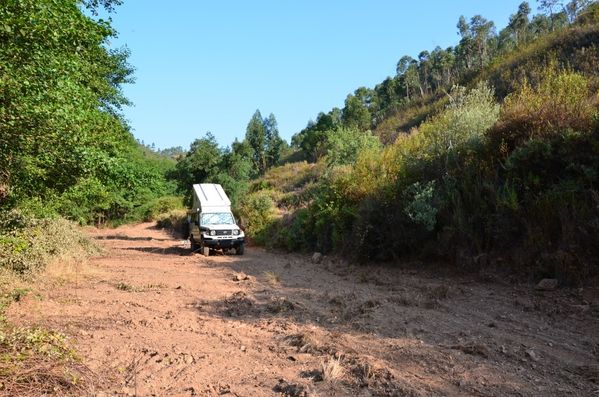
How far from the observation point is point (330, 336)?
6.10 metres

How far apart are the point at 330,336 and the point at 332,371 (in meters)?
1.46

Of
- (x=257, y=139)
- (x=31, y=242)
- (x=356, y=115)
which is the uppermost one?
(x=356, y=115)

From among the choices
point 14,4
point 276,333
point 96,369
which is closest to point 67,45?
point 14,4

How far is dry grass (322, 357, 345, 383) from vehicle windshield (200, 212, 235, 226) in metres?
14.8

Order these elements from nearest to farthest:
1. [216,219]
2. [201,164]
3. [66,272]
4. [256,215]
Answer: [66,272] → [216,219] → [256,215] → [201,164]

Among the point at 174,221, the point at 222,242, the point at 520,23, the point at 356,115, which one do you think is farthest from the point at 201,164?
the point at 520,23

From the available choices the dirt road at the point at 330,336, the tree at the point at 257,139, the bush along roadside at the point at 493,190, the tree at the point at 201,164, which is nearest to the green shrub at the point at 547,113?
the bush along roadside at the point at 493,190

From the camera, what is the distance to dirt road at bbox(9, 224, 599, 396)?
4.59 meters

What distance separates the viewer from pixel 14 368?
431cm

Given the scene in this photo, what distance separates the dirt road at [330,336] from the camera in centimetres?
459

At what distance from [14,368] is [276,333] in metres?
3.32

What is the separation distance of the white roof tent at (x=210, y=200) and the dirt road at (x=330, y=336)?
9244 mm

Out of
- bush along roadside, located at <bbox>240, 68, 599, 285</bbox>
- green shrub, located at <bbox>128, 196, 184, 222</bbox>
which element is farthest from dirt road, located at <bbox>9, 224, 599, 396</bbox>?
green shrub, located at <bbox>128, 196, 184, 222</bbox>

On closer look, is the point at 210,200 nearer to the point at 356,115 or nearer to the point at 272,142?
the point at 356,115
